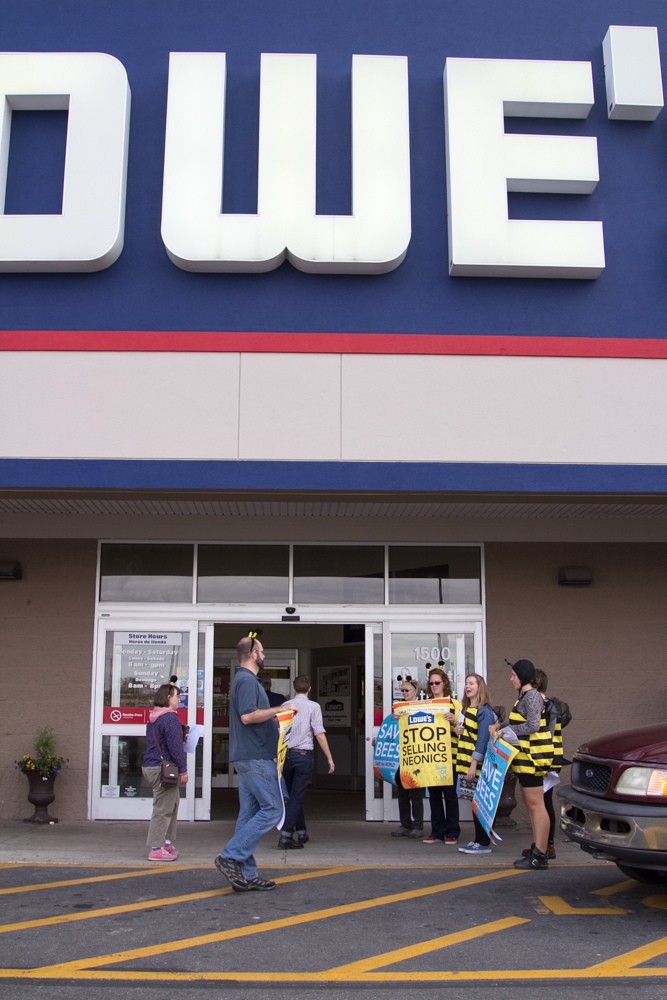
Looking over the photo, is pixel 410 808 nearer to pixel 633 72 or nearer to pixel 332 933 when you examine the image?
pixel 332 933

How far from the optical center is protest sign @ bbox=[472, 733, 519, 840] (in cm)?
724

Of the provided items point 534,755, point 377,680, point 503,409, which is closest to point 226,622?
point 377,680

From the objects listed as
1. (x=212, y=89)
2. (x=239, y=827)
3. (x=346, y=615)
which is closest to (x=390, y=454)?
(x=346, y=615)

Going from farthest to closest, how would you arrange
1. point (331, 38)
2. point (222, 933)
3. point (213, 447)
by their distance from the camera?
point (331, 38), point (213, 447), point (222, 933)

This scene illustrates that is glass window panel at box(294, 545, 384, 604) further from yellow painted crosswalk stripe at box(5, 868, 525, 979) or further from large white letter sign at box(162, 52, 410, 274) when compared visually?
yellow painted crosswalk stripe at box(5, 868, 525, 979)

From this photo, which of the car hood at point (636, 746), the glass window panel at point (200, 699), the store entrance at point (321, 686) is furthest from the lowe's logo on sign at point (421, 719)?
the store entrance at point (321, 686)

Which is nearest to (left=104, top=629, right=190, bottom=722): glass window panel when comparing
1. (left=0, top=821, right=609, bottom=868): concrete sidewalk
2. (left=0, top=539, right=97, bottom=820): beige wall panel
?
(left=0, top=539, right=97, bottom=820): beige wall panel

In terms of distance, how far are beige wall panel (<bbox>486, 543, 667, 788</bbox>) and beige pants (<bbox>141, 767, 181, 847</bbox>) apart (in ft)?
13.3

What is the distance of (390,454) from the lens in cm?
855

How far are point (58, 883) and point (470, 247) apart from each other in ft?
23.5

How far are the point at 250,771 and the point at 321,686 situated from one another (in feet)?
26.7

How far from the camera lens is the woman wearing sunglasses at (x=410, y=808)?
8.88m

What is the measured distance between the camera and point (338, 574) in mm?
10297

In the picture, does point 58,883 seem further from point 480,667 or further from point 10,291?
point 10,291
